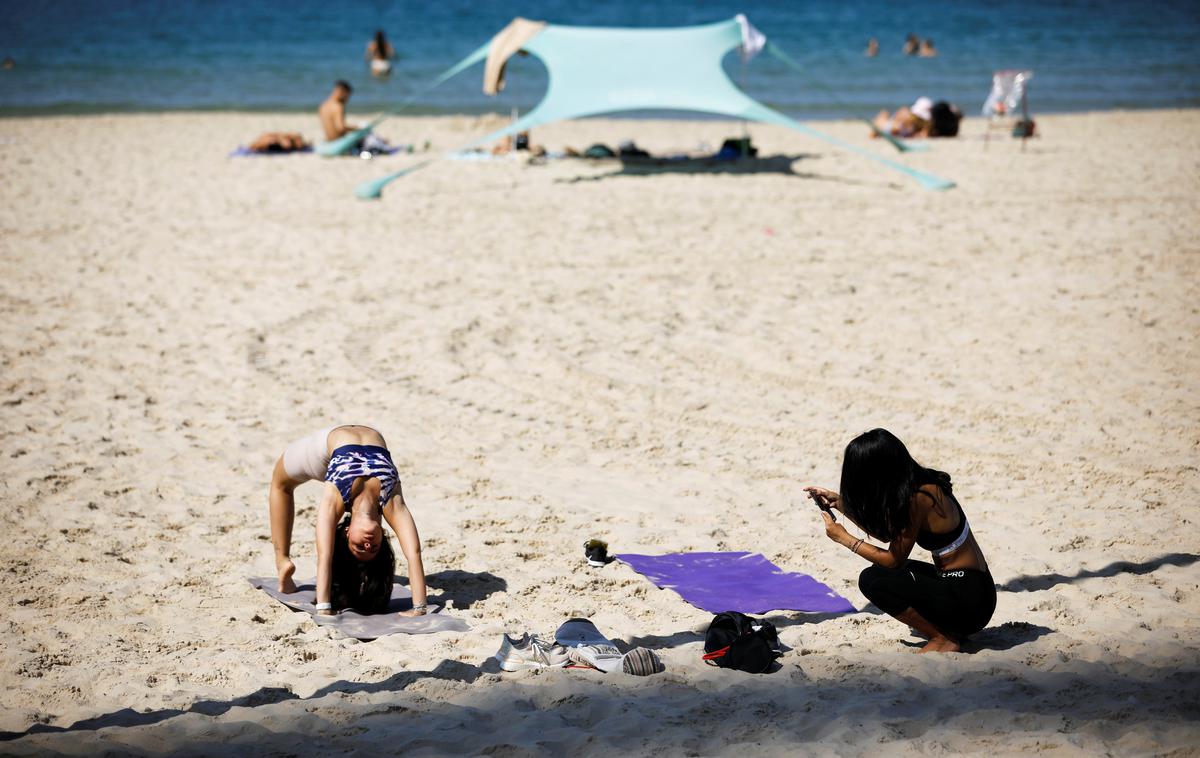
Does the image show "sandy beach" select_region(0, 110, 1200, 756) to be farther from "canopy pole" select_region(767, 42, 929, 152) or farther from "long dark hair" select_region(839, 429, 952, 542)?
"canopy pole" select_region(767, 42, 929, 152)

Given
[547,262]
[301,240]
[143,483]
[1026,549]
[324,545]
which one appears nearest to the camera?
[324,545]

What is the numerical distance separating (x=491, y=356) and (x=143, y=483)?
2.32m

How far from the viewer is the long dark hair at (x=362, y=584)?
417cm

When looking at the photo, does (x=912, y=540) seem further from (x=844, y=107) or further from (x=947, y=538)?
(x=844, y=107)

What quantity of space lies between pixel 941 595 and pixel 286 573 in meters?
2.37

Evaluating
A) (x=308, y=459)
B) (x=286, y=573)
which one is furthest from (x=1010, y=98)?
(x=286, y=573)

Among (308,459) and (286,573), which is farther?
(308,459)

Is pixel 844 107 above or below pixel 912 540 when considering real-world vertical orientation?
above

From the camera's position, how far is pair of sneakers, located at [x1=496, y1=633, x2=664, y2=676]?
358 centimetres

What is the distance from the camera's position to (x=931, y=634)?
3746mm

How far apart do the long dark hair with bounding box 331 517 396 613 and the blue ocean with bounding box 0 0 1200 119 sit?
15.1 m

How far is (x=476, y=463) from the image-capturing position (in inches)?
219

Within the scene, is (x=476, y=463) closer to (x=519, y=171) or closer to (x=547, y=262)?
(x=547, y=262)

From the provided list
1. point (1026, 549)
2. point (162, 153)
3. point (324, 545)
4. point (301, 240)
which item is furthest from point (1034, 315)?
point (162, 153)
